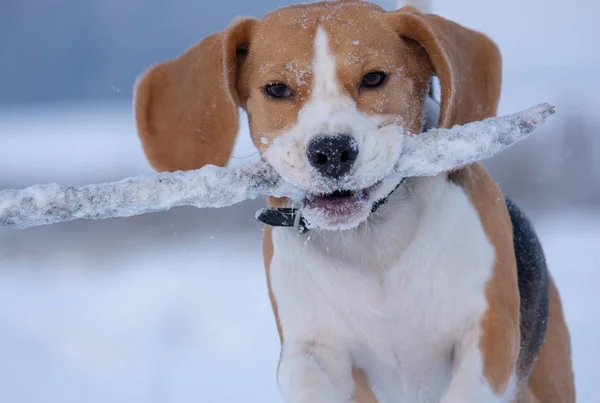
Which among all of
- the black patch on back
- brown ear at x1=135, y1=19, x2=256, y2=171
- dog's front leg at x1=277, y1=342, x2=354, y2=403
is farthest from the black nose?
the black patch on back

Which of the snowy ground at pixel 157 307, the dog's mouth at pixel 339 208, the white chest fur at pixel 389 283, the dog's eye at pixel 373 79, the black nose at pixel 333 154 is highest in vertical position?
the dog's eye at pixel 373 79

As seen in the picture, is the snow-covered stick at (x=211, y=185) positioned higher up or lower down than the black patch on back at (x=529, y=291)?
higher up

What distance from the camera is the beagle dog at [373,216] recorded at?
241 centimetres

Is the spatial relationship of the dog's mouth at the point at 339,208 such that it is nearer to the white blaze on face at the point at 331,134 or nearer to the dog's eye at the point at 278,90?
the white blaze on face at the point at 331,134

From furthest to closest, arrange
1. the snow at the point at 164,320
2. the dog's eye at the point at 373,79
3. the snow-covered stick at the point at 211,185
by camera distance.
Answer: the snow at the point at 164,320, the dog's eye at the point at 373,79, the snow-covered stick at the point at 211,185

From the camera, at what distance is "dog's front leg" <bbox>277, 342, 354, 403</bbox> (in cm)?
245

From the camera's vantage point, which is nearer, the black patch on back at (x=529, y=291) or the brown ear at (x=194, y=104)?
the brown ear at (x=194, y=104)

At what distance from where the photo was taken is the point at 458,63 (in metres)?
2.45

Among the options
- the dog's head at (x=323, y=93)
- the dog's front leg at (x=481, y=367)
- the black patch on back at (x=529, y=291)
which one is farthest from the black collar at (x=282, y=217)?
the black patch on back at (x=529, y=291)

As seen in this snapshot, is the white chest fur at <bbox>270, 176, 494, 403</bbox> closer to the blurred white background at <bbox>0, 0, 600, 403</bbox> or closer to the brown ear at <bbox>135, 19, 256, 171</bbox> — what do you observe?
the brown ear at <bbox>135, 19, 256, 171</bbox>

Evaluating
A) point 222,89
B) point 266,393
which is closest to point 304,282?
point 222,89

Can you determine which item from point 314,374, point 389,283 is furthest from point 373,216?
point 314,374

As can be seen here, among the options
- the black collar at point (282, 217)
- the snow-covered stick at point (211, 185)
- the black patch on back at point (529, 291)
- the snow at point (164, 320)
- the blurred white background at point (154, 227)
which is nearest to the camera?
the snow-covered stick at point (211, 185)

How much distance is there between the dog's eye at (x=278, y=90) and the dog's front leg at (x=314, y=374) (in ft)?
2.09
